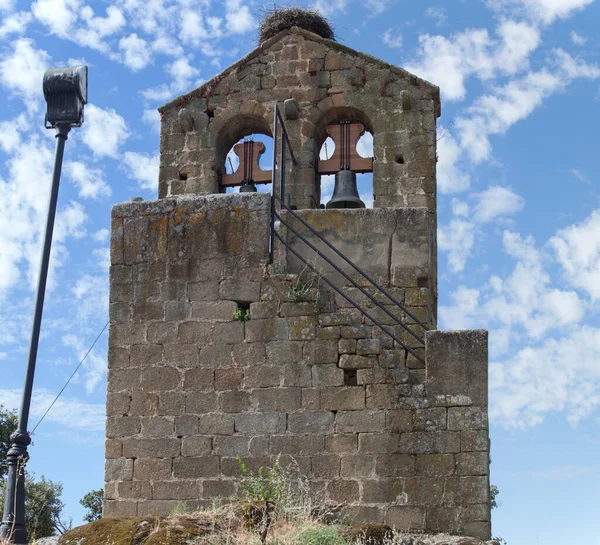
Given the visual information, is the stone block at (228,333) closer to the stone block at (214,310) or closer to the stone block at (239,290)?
the stone block at (214,310)

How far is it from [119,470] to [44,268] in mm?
2344

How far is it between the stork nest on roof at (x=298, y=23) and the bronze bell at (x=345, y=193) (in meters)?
2.62

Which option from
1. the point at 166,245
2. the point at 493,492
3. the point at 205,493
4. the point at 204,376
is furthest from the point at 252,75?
the point at 493,492

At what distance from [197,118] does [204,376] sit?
17.5ft

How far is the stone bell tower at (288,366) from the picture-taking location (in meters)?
10.7

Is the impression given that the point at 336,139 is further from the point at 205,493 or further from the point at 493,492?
the point at 493,492

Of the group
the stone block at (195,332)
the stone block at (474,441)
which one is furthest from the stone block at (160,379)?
the stone block at (474,441)

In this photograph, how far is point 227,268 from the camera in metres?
11.7

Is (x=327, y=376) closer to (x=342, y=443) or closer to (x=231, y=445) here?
(x=342, y=443)

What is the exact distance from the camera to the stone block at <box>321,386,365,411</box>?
36.0 ft

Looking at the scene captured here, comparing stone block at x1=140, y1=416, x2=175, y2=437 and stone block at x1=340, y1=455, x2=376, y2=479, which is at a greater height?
A: stone block at x1=140, y1=416, x2=175, y2=437

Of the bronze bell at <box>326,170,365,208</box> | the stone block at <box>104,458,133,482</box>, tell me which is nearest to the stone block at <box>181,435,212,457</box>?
the stone block at <box>104,458,133,482</box>

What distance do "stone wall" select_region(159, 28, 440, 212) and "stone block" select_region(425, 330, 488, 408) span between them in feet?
12.7

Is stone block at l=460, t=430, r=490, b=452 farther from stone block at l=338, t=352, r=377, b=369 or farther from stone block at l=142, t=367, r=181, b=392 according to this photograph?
stone block at l=142, t=367, r=181, b=392
